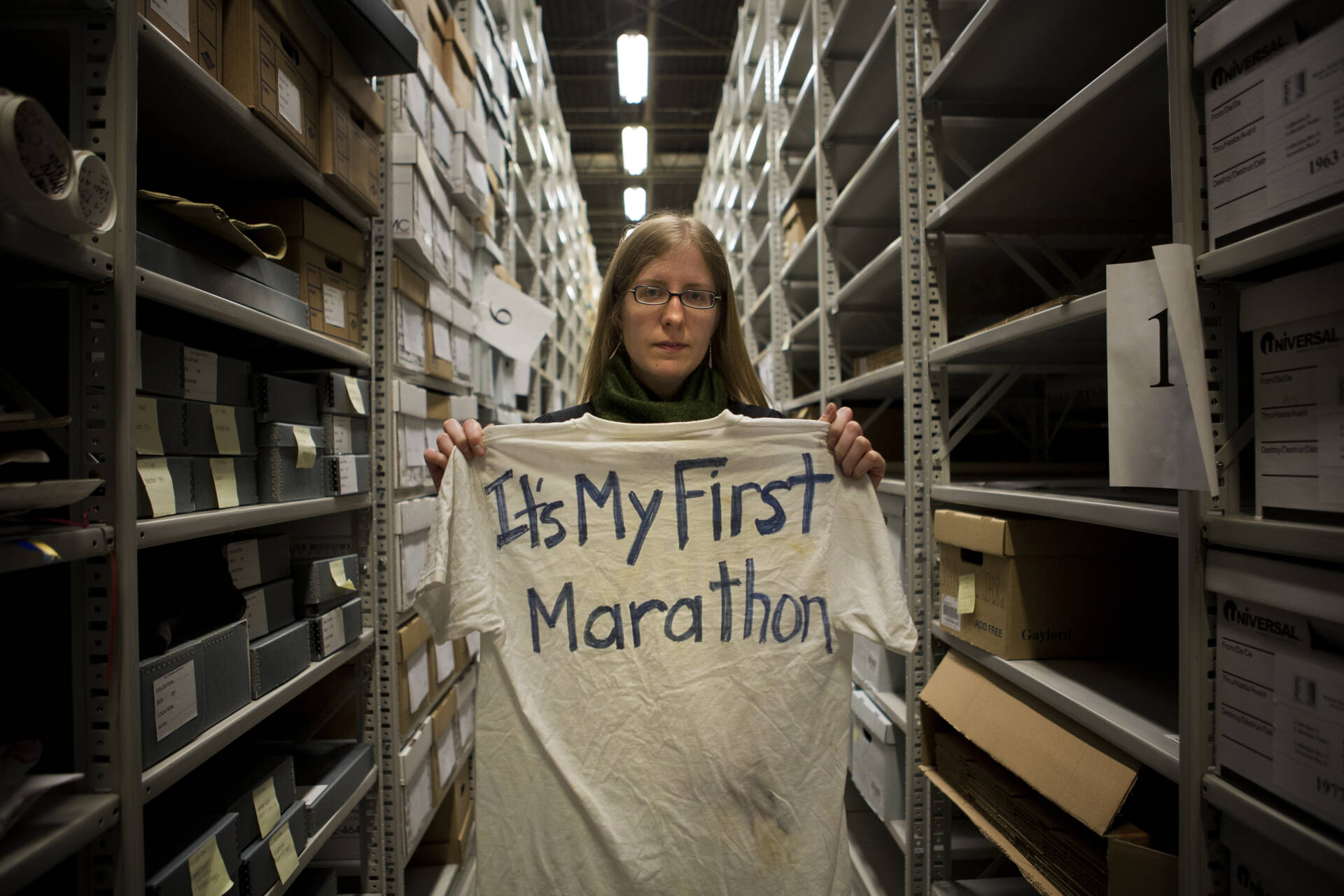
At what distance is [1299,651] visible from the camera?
750 mm

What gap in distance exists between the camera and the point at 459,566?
1025 mm

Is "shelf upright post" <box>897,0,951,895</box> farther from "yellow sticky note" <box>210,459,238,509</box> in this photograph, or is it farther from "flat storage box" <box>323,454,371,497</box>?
"yellow sticky note" <box>210,459,238,509</box>

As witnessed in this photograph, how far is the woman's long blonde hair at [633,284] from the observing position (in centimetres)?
117

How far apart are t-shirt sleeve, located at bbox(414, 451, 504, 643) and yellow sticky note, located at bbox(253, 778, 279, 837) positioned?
54 cm

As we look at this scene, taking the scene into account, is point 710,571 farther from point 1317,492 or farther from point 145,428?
point 145,428

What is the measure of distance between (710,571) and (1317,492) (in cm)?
81

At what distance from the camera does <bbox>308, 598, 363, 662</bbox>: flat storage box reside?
1401 millimetres

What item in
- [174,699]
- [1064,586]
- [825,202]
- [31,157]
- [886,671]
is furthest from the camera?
[825,202]

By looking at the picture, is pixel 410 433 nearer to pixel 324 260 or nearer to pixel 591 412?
pixel 324 260

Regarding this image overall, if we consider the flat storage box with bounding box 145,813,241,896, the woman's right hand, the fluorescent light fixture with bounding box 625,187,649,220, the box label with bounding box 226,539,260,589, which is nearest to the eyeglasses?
the woman's right hand

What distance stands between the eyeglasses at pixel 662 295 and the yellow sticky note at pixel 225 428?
80 centimetres

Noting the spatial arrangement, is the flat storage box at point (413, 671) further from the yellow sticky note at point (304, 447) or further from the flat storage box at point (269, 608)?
the yellow sticky note at point (304, 447)

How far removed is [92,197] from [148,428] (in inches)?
14.3

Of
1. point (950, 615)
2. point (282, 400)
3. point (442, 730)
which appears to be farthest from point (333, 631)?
point (950, 615)
